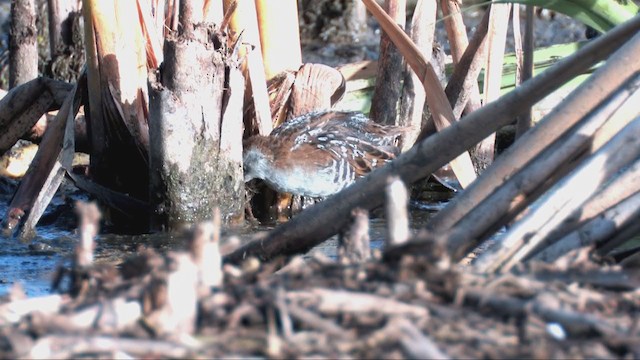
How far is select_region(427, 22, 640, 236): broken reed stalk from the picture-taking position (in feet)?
8.14

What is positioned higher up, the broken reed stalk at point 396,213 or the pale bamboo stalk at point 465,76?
the pale bamboo stalk at point 465,76

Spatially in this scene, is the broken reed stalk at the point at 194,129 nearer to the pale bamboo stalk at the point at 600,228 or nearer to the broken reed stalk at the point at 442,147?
the broken reed stalk at the point at 442,147

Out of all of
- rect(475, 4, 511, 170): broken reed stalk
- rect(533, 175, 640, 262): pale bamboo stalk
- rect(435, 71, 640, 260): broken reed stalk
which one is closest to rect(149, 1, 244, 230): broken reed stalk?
rect(475, 4, 511, 170): broken reed stalk

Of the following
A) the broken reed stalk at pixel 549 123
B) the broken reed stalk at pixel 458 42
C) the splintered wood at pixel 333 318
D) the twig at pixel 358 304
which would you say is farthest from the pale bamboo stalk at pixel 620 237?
the broken reed stalk at pixel 458 42

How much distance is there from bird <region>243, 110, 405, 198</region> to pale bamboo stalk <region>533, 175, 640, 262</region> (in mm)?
2600

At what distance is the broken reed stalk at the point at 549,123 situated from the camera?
8.14 ft

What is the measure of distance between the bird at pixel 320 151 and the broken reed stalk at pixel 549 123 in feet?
8.02

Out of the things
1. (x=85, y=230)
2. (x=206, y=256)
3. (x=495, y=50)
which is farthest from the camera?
(x=495, y=50)

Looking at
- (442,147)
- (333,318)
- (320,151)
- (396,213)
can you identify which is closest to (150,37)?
(320,151)

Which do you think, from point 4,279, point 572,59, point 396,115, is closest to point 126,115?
point 4,279

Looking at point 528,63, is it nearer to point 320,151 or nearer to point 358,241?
point 358,241

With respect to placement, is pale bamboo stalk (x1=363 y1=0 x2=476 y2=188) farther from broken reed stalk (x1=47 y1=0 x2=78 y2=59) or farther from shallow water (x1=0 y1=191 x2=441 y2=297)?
broken reed stalk (x1=47 y1=0 x2=78 y2=59)

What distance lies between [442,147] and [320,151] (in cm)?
274

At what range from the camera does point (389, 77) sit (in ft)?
17.4
